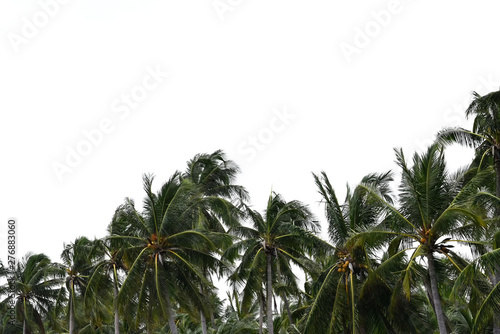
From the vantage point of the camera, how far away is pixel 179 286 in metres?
27.2

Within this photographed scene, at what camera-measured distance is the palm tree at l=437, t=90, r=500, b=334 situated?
22.7 m

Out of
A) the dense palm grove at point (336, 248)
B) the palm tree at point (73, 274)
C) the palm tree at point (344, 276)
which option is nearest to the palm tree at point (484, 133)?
the dense palm grove at point (336, 248)

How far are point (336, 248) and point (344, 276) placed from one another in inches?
54.1

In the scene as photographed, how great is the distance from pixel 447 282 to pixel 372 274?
2.95 metres

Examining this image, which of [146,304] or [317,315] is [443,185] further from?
[146,304]

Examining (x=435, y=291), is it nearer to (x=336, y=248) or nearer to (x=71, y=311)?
(x=336, y=248)

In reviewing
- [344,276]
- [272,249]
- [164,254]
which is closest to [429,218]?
[344,276]

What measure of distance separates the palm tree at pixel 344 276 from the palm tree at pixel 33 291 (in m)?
24.8

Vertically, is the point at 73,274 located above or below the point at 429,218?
above

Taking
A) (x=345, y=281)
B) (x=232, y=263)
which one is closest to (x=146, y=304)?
(x=232, y=263)

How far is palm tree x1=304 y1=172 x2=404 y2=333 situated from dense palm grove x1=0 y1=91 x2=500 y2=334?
5 centimetres

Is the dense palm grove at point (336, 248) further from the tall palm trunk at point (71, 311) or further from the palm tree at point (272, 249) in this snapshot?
the tall palm trunk at point (71, 311)

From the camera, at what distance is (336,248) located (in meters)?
24.2

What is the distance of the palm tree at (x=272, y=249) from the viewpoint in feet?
94.5
